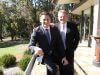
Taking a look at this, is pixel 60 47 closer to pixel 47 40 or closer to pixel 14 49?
pixel 47 40

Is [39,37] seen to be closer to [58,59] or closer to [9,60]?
[58,59]

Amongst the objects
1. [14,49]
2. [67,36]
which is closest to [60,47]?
[67,36]

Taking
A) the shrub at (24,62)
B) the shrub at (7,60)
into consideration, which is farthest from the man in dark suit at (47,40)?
the shrub at (7,60)

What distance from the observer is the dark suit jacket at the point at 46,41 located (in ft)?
10.9

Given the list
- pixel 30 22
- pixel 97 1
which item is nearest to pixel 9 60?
pixel 97 1

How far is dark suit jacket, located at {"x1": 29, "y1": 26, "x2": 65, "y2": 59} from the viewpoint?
3336 millimetres

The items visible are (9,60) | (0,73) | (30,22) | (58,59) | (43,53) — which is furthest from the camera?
(30,22)

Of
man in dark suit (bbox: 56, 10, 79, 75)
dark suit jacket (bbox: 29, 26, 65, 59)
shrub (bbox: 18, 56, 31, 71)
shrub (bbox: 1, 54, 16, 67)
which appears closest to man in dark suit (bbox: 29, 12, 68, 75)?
dark suit jacket (bbox: 29, 26, 65, 59)

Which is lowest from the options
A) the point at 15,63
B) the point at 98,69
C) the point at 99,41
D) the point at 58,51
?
the point at 15,63

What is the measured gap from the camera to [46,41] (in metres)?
3.36

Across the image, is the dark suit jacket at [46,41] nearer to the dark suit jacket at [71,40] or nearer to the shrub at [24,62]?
the dark suit jacket at [71,40]

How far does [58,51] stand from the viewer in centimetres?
352

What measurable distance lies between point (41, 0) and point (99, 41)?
3295 cm

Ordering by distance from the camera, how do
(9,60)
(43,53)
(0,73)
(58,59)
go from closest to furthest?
(43,53)
(58,59)
(0,73)
(9,60)
